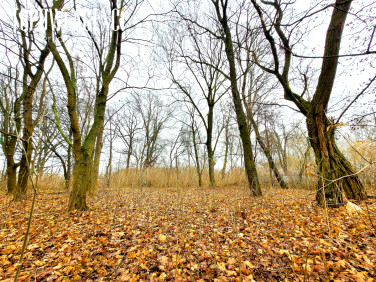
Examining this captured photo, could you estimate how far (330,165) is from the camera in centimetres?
391

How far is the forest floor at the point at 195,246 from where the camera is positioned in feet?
6.37

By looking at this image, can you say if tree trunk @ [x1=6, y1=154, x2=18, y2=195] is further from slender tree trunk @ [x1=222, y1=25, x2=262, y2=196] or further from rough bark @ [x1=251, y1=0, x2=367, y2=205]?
rough bark @ [x1=251, y1=0, x2=367, y2=205]

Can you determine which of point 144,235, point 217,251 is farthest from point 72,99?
point 217,251

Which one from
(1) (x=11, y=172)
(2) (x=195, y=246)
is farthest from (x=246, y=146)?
(1) (x=11, y=172)

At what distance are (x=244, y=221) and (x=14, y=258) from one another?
3.75 metres

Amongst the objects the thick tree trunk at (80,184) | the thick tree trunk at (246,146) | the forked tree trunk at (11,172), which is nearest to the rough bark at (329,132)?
the thick tree trunk at (246,146)

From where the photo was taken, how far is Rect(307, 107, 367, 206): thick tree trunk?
3783 millimetres

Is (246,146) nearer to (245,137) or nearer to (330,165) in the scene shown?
(245,137)

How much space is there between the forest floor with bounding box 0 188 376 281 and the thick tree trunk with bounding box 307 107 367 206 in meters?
0.46

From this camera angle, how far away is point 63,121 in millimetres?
9656

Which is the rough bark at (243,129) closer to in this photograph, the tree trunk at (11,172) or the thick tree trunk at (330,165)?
the thick tree trunk at (330,165)

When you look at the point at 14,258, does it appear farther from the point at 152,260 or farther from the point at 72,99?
the point at 72,99

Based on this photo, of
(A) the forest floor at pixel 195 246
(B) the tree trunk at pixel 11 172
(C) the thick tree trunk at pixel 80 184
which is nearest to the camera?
(A) the forest floor at pixel 195 246

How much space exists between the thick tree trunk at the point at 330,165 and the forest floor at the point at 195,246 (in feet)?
1.49
